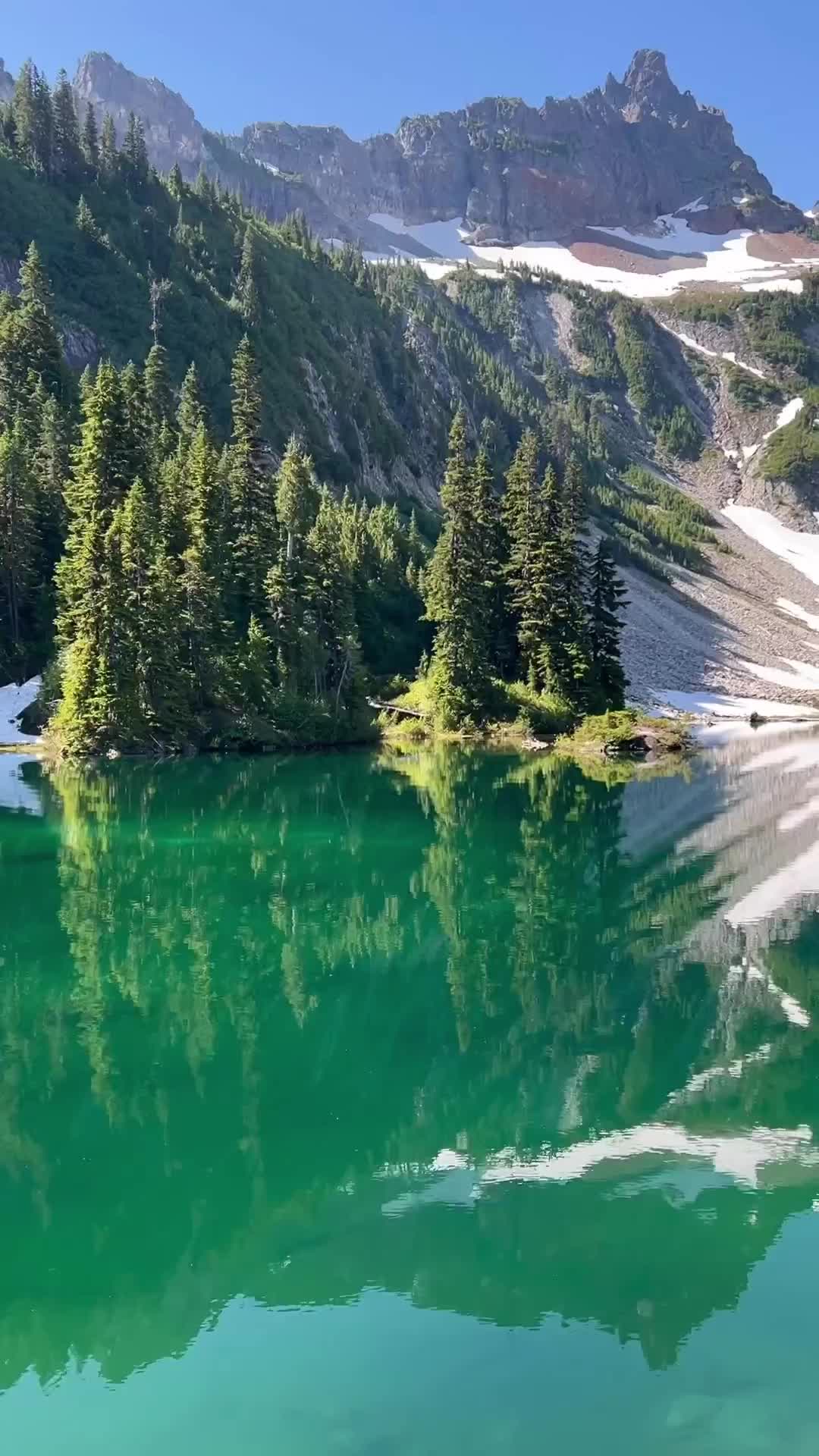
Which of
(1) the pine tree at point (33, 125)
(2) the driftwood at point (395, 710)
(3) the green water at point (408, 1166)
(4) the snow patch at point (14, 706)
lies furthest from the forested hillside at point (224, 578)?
(1) the pine tree at point (33, 125)

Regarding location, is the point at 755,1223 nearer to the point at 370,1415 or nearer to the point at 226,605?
the point at 370,1415

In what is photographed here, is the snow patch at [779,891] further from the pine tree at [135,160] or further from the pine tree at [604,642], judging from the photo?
the pine tree at [135,160]

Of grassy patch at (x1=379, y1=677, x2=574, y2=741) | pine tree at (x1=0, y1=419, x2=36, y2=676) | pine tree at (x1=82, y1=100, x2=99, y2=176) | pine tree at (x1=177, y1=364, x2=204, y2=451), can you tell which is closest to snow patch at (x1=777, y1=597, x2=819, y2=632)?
grassy patch at (x1=379, y1=677, x2=574, y2=741)

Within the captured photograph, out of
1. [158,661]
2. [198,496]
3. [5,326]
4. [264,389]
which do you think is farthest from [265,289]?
[158,661]

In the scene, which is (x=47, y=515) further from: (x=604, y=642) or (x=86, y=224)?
(x=86, y=224)

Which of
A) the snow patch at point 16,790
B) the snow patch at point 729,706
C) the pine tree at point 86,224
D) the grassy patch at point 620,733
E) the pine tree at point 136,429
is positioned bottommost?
the snow patch at point 729,706

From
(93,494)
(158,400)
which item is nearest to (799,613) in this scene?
(158,400)
